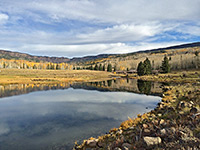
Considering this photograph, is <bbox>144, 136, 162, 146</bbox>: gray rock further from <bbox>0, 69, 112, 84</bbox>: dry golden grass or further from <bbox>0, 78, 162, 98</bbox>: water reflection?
<bbox>0, 69, 112, 84</bbox>: dry golden grass

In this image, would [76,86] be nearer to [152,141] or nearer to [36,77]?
[36,77]

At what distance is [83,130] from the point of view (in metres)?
13.0

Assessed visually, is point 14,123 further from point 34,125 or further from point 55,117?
point 55,117

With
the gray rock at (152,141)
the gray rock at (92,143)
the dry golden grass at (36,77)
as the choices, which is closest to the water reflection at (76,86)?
the dry golden grass at (36,77)

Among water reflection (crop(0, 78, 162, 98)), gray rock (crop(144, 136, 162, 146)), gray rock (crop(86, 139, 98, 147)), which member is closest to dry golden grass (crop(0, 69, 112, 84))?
water reflection (crop(0, 78, 162, 98))

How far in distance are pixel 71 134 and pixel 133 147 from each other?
21.5ft

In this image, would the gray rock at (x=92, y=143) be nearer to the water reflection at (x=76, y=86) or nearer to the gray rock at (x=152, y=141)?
the gray rock at (x=152, y=141)

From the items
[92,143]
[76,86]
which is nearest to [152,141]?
[92,143]

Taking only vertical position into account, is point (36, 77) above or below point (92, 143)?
above

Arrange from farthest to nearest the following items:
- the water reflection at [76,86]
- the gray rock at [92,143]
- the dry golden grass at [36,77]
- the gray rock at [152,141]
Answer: the dry golden grass at [36,77] < the water reflection at [76,86] < the gray rock at [92,143] < the gray rock at [152,141]

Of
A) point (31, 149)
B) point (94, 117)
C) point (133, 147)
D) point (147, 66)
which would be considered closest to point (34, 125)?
point (31, 149)

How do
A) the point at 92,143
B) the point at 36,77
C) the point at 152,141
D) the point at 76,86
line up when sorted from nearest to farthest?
the point at 152,141
the point at 92,143
the point at 76,86
the point at 36,77

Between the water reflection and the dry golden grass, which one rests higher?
the dry golden grass

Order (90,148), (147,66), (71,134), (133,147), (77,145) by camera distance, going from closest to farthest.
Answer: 1. (133,147)
2. (90,148)
3. (77,145)
4. (71,134)
5. (147,66)
